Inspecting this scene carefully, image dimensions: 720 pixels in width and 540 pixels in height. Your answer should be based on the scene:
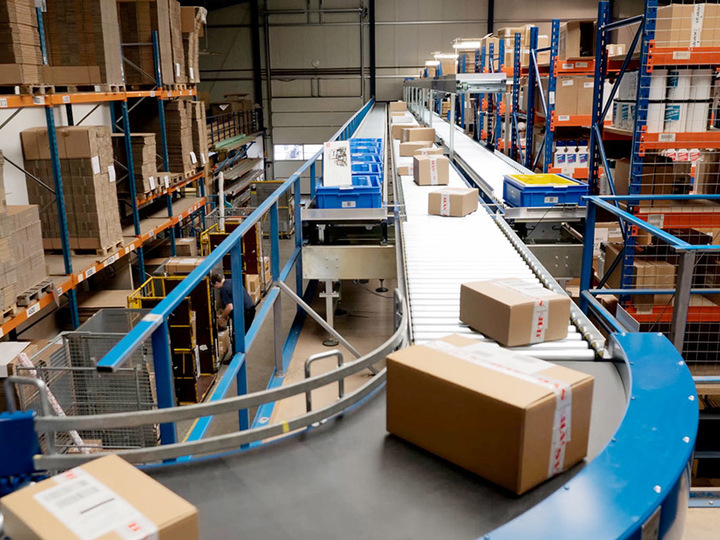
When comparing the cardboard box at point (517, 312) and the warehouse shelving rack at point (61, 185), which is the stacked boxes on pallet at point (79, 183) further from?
the cardboard box at point (517, 312)

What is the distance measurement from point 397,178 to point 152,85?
412 cm

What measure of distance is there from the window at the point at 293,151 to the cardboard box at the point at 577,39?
1570cm

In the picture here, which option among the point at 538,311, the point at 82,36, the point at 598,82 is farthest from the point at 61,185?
the point at 598,82

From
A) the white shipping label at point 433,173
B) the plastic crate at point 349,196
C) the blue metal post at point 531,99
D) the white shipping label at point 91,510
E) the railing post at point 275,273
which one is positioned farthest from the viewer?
the blue metal post at point 531,99

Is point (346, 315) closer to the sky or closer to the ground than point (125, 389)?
closer to the ground

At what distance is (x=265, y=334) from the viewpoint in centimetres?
1009

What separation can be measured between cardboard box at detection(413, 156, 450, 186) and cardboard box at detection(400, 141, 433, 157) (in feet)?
5.73

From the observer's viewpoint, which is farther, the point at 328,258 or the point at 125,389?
the point at 328,258

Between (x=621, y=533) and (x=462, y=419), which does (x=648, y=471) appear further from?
(x=462, y=419)

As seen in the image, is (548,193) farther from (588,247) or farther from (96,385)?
(96,385)

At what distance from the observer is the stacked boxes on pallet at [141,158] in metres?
8.73

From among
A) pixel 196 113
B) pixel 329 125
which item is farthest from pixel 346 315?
pixel 329 125

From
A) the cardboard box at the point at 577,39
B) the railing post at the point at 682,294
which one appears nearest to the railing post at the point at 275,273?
the railing post at the point at 682,294

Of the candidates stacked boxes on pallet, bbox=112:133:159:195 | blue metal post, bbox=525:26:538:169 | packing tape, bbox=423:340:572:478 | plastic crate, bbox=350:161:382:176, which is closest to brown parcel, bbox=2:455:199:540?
packing tape, bbox=423:340:572:478
